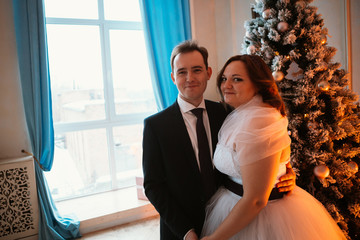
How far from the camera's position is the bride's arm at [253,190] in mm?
1039

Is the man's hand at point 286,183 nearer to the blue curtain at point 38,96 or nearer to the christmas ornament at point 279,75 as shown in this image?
the christmas ornament at point 279,75

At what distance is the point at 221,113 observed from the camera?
1.57m

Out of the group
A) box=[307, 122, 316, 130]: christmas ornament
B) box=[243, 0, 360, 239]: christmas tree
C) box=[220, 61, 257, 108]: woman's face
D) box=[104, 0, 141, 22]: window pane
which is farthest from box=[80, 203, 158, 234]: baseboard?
box=[104, 0, 141, 22]: window pane

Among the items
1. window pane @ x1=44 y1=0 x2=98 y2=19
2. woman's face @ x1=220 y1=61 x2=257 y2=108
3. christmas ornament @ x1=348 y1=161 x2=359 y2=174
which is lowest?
christmas ornament @ x1=348 y1=161 x2=359 y2=174

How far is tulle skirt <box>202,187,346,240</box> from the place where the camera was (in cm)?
115

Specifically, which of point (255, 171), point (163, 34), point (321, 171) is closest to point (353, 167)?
point (321, 171)

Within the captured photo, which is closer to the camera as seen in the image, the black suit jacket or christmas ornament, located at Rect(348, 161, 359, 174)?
the black suit jacket

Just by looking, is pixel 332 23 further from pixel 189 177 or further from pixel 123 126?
pixel 123 126

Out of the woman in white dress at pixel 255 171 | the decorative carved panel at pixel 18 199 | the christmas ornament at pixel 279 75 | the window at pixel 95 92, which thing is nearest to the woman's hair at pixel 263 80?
the woman in white dress at pixel 255 171

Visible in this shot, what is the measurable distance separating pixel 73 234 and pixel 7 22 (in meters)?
2.46

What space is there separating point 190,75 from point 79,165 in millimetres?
2614

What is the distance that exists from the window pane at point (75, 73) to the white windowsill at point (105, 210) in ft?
3.59

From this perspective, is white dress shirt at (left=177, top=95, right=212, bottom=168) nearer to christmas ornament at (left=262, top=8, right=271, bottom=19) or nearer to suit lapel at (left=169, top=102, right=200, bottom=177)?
suit lapel at (left=169, top=102, right=200, bottom=177)

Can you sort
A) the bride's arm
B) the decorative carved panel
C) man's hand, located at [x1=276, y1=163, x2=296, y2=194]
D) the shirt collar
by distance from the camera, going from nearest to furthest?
the bride's arm < man's hand, located at [x1=276, y1=163, x2=296, y2=194] < the shirt collar < the decorative carved panel
